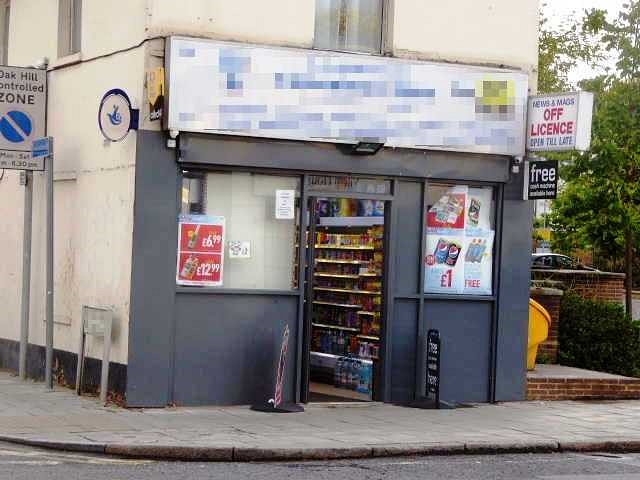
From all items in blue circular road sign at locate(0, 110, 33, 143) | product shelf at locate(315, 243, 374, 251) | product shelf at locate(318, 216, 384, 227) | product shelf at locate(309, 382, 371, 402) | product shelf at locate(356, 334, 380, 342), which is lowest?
product shelf at locate(309, 382, 371, 402)

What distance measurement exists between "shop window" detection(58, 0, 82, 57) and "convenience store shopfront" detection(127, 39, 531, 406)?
9.29 ft

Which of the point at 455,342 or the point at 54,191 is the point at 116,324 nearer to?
Answer: the point at 54,191

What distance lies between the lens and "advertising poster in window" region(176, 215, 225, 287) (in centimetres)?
1402

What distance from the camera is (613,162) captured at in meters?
21.6

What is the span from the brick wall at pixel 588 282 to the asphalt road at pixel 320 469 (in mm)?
9845

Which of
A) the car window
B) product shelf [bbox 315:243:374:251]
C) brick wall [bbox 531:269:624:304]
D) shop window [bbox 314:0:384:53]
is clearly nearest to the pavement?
product shelf [bbox 315:243:374:251]

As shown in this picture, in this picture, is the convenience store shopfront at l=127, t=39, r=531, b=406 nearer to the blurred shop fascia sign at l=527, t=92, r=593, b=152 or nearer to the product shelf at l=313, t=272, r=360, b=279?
the product shelf at l=313, t=272, r=360, b=279

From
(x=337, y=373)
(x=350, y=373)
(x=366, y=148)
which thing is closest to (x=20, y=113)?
(x=366, y=148)

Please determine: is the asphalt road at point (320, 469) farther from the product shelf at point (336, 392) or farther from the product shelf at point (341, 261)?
the product shelf at point (341, 261)

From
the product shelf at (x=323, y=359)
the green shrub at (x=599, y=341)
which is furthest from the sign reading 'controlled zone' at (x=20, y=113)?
the green shrub at (x=599, y=341)

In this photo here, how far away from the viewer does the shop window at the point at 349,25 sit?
14711 mm

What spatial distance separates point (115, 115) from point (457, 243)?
14.8ft

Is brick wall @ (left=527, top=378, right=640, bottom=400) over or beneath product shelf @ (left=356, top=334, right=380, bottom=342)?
beneath

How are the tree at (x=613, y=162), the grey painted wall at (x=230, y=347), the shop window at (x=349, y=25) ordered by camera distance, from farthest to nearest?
1. the tree at (x=613, y=162)
2. the shop window at (x=349, y=25)
3. the grey painted wall at (x=230, y=347)
